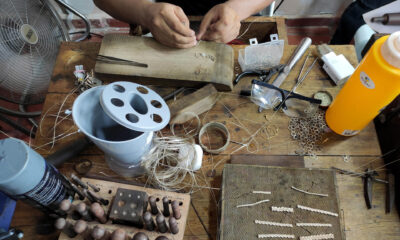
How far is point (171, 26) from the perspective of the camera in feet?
2.99

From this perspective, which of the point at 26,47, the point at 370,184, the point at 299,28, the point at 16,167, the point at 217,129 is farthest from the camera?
the point at 299,28

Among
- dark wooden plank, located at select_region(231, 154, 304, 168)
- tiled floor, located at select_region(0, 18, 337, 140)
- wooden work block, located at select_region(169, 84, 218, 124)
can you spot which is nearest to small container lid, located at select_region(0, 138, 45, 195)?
wooden work block, located at select_region(169, 84, 218, 124)

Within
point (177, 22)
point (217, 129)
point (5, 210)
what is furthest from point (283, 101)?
point (5, 210)

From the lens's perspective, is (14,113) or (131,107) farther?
(14,113)

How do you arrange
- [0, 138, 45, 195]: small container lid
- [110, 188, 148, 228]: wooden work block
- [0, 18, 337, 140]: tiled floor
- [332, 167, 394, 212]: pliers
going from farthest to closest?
[0, 18, 337, 140]: tiled floor → [332, 167, 394, 212]: pliers → [110, 188, 148, 228]: wooden work block → [0, 138, 45, 195]: small container lid

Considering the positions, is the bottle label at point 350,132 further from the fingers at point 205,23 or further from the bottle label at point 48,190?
the bottle label at point 48,190

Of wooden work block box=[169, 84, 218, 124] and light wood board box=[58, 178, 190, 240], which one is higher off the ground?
wooden work block box=[169, 84, 218, 124]

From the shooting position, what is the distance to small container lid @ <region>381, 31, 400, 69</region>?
0.58 m

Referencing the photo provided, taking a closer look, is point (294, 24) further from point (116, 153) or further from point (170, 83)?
point (116, 153)

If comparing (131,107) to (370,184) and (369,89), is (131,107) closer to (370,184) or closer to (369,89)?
(369,89)

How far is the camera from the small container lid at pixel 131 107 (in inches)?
22.8

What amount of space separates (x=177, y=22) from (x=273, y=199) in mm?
656

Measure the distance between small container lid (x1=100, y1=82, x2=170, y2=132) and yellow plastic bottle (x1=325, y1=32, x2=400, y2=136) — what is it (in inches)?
20.7

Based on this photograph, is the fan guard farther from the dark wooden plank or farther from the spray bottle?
the dark wooden plank
